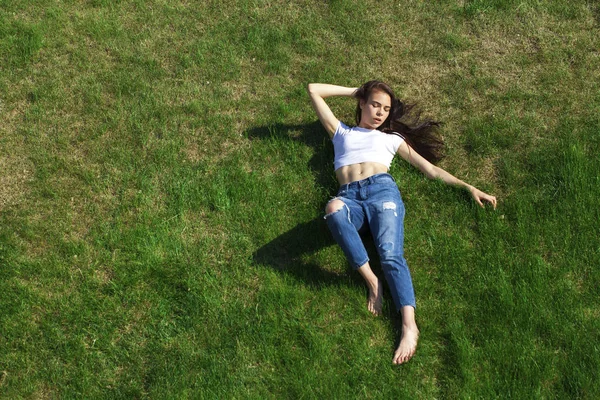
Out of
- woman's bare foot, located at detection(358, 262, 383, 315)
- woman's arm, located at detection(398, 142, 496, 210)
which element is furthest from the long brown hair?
woman's bare foot, located at detection(358, 262, 383, 315)

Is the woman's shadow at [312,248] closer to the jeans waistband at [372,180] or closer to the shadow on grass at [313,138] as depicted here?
the shadow on grass at [313,138]

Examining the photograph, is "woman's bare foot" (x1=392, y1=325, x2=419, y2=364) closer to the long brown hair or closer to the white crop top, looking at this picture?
the white crop top

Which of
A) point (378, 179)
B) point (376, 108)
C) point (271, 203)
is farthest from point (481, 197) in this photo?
point (271, 203)

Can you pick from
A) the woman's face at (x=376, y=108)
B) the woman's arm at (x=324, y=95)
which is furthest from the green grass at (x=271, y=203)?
the woman's face at (x=376, y=108)

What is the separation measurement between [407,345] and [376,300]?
0.48 metres

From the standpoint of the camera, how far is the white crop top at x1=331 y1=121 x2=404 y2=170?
20.5 feet

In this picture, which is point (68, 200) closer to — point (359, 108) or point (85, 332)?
point (85, 332)

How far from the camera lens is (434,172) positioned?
20.6ft

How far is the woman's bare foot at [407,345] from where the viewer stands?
5195 mm

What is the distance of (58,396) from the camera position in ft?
17.1

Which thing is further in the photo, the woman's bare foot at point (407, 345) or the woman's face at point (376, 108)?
the woman's face at point (376, 108)

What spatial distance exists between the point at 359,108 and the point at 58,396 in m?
3.91

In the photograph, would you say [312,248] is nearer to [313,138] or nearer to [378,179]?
[378,179]

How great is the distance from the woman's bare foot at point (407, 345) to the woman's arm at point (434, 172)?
4.89 feet
